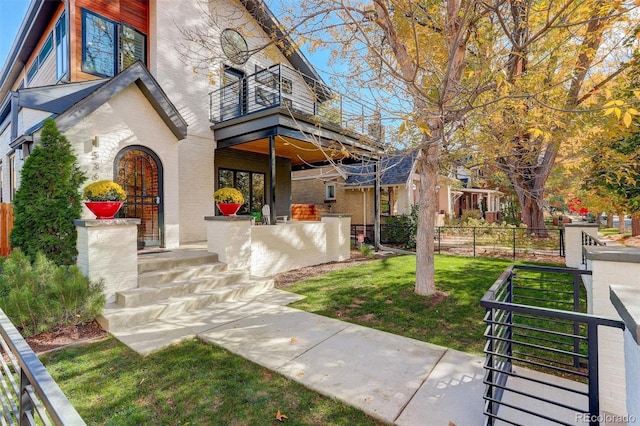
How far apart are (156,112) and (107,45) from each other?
11.9 feet

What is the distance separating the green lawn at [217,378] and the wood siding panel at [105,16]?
8.22m

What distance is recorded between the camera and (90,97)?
21.9ft

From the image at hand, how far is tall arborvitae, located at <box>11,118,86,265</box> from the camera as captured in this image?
18.9ft

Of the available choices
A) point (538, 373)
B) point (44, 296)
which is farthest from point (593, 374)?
point (44, 296)

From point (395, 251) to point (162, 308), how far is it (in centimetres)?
964

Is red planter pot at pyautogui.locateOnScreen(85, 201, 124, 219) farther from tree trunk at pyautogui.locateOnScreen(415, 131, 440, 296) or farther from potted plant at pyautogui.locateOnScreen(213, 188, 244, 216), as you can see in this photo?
tree trunk at pyautogui.locateOnScreen(415, 131, 440, 296)

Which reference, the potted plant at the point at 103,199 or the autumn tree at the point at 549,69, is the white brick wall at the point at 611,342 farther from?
the potted plant at the point at 103,199

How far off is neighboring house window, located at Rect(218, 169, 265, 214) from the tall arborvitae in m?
5.96

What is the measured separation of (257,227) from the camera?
8.36 metres

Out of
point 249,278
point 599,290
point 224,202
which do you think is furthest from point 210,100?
point 599,290

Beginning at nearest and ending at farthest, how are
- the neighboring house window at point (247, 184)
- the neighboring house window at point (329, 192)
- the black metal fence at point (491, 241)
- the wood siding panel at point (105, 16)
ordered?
the wood siding panel at point (105, 16)
the neighboring house window at point (247, 184)
the black metal fence at point (491, 241)
the neighboring house window at point (329, 192)

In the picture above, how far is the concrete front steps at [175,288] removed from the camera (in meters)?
5.08

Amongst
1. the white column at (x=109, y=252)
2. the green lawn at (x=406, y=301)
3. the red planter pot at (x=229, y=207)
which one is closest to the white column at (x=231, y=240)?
the red planter pot at (x=229, y=207)

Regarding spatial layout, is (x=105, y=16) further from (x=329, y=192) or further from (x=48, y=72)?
(x=329, y=192)
